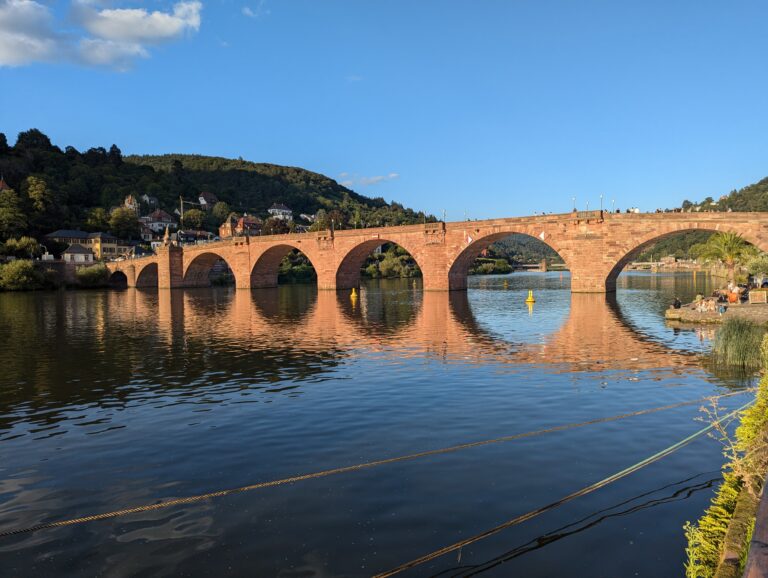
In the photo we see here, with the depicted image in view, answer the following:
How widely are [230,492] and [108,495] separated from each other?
182 cm

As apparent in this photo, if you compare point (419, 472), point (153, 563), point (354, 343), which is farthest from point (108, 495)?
point (354, 343)

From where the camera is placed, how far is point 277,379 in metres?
16.5

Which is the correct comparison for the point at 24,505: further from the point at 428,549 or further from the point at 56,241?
the point at 56,241

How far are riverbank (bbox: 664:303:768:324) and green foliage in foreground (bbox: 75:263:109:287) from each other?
85.7 metres

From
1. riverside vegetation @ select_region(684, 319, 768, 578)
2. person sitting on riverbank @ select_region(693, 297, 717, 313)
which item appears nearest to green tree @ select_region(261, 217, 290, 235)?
person sitting on riverbank @ select_region(693, 297, 717, 313)

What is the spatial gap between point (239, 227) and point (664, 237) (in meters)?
114

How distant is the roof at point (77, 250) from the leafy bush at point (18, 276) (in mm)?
20548

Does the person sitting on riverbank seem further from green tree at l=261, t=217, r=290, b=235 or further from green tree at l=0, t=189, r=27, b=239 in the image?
green tree at l=0, t=189, r=27, b=239

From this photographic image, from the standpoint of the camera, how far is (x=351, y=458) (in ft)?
30.8

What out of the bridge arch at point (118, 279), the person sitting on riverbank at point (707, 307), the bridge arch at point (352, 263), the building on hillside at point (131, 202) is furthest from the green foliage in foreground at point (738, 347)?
the building on hillside at point (131, 202)

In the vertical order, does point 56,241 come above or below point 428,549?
above

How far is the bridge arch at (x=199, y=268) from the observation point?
83750mm

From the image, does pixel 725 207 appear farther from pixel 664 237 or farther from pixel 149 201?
pixel 149 201

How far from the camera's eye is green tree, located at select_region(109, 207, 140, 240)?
121062 mm
